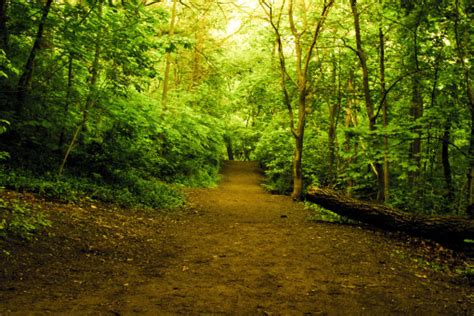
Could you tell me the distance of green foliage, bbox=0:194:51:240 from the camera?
4.64 meters

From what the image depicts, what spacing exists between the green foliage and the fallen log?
6.52 m

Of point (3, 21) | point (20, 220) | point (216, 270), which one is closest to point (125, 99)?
point (3, 21)

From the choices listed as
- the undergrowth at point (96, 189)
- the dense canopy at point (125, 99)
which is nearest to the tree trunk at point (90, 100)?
the dense canopy at point (125, 99)

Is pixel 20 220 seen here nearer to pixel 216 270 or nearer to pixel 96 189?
pixel 216 270

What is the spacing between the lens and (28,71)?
23.2ft

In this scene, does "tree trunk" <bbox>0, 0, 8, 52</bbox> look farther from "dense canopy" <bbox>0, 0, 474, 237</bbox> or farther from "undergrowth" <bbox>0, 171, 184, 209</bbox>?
"undergrowth" <bbox>0, 171, 184, 209</bbox>

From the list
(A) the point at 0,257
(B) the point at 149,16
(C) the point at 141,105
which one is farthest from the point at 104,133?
(A) the point at 0,257

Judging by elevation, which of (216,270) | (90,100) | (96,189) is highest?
(90,100)

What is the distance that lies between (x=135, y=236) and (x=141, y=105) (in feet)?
16.6

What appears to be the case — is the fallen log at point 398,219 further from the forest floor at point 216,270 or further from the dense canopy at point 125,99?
the dense canopy at point 125,99

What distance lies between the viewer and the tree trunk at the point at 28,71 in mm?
6582

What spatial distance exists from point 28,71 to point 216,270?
587 cm

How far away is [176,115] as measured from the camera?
1588 centimetres

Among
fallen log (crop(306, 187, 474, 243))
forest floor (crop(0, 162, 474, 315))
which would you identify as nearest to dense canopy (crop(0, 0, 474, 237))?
fallen log (crop(306, 187, 474, 243))
